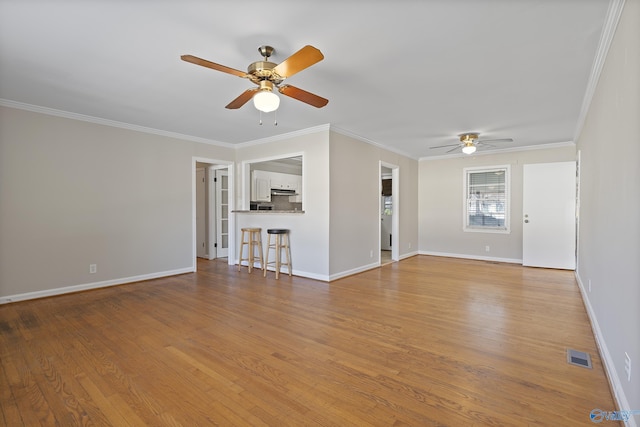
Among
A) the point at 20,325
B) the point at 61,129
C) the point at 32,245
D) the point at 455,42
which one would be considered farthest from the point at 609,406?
the point at 61,129

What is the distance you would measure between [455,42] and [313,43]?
43.2 inches

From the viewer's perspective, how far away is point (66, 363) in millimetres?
2277

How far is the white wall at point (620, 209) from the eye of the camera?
5.00ft

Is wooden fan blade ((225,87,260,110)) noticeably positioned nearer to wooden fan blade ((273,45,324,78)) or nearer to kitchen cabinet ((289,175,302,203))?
wooden fan blade ((273,45,324,78))

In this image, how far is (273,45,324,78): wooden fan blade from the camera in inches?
77.4

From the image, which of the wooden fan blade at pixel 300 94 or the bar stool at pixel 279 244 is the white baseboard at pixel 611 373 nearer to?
the wooden fan blade at pixel 300 94

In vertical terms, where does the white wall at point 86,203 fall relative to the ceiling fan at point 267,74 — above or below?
below

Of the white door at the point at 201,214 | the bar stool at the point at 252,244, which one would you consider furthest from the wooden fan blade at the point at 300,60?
the white door at the point at 201,214

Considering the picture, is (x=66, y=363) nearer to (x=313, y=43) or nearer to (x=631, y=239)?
(x=313, y=43)

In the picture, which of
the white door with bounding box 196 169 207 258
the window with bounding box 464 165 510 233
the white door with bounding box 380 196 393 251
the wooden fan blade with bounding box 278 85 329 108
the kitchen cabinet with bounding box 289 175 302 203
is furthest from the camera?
the white door with bounding box 380 196 393 251

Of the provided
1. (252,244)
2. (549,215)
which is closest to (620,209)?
(549,215)

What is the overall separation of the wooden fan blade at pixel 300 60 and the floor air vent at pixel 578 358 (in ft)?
9.45

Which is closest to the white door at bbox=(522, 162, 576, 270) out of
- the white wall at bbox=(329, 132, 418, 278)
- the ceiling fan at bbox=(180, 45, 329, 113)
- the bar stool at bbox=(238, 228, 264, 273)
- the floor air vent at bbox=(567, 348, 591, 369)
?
the white wall at bbox=(329, 132, 418, 278)

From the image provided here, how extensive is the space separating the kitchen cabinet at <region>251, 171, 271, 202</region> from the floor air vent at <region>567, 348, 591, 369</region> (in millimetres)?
5631
